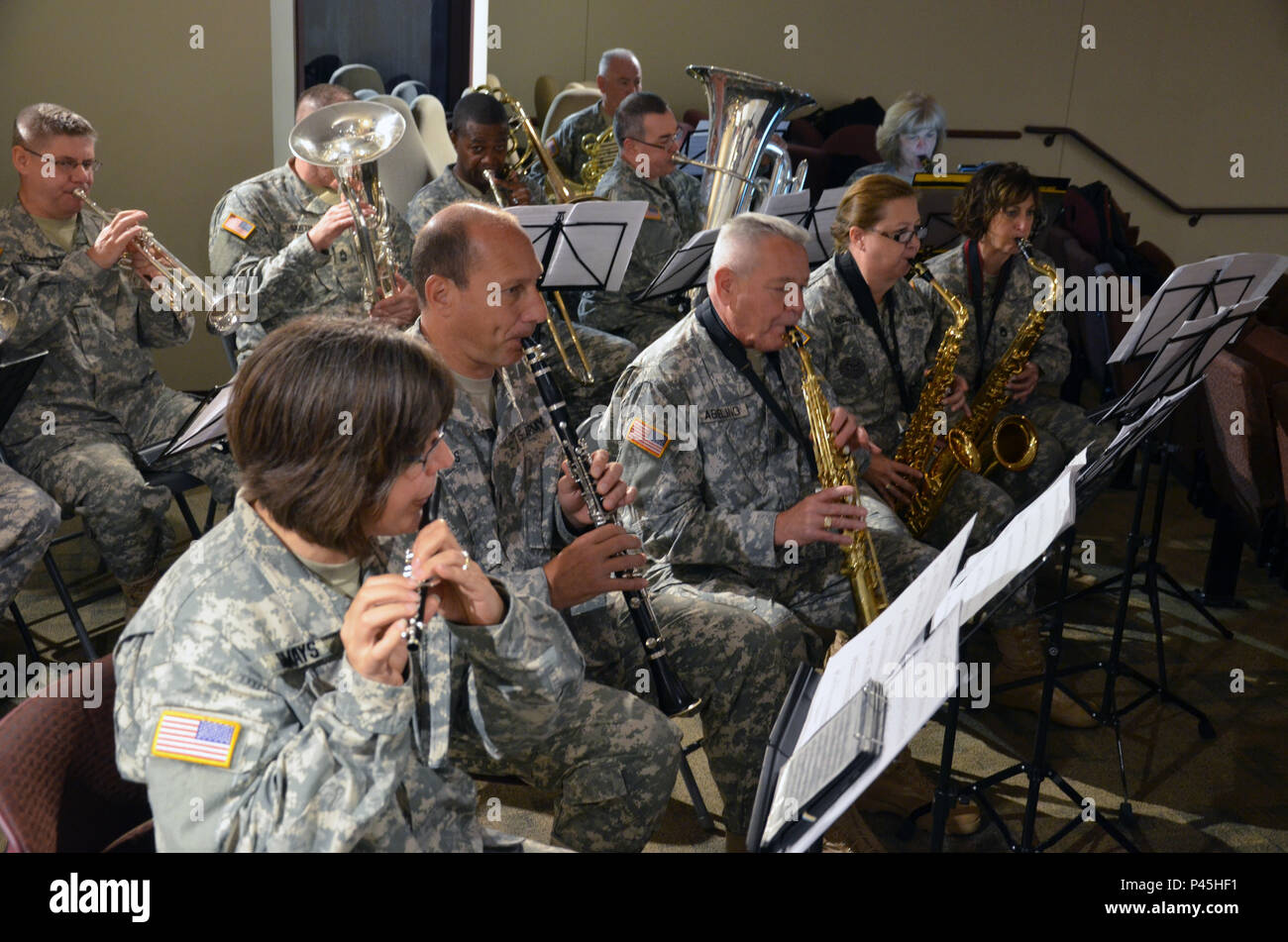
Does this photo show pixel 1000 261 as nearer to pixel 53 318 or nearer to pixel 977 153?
pixel 53 318

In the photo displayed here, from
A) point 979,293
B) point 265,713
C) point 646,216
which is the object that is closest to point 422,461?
point 265,713

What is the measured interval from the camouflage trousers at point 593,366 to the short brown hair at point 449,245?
1766mm

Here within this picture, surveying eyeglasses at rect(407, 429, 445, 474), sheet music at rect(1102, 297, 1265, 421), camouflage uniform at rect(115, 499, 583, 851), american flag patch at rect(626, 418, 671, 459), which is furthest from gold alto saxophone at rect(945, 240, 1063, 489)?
camouflage uniform at rect(115, 499, 583, 851)

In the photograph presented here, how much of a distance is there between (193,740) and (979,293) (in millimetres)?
3666

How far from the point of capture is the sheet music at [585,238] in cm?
361

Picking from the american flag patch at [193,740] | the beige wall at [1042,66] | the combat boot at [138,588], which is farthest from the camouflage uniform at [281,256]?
the beige wall at [1042,66]

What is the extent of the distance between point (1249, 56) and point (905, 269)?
24.4 ft

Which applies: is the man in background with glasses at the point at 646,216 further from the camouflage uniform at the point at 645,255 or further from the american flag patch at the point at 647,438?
the american flag patch at the point at 647,438

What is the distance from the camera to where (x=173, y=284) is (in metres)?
3.58

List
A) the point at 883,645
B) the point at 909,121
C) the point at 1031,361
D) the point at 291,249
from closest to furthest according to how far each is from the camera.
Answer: the point at 883,645 → the point at 291,249 → the point at 1031,361 → the point at 909,121

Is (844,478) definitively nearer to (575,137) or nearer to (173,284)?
(173,284)

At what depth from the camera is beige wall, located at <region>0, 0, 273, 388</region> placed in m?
4.73

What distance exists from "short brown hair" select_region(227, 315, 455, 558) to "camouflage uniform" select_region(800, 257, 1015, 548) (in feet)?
7.90
